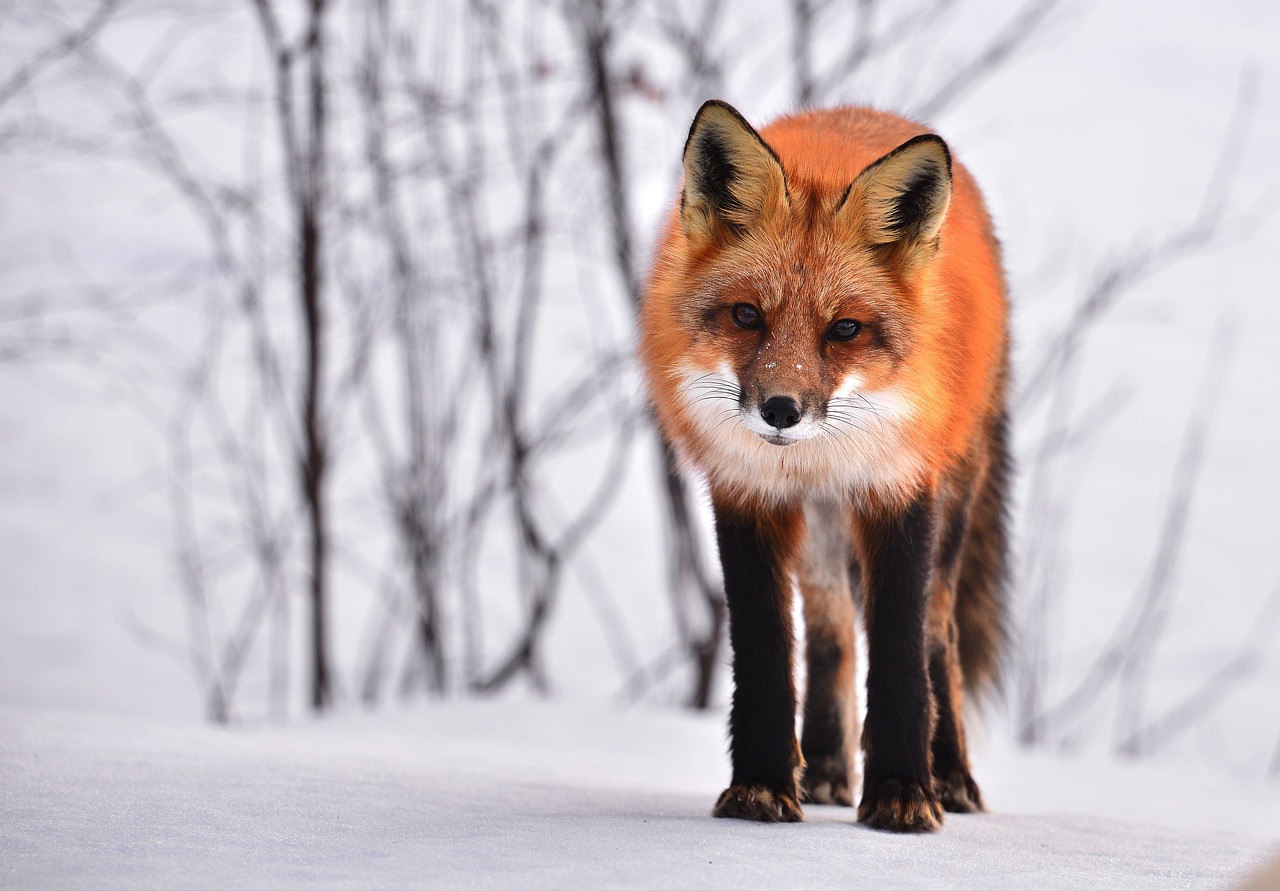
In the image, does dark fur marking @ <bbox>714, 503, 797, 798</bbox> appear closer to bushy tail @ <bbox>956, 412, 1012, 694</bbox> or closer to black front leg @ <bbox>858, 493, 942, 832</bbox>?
black front leg @ <bbox>858, 493, 942, 832</bbox>

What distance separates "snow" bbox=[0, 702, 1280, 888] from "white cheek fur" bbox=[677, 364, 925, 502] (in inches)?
25.3

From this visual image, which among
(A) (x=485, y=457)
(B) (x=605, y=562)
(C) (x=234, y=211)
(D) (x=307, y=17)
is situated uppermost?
(D) (x=307, y=17)

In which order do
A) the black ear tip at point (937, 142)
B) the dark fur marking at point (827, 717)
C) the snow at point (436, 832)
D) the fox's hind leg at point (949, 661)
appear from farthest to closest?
1. the dark fur marking at point (827, 717)
2. the fox's hind leg at point (949, 661)
3. the black ear tip at point (937, 142)
4. the snow at point (436, 832)

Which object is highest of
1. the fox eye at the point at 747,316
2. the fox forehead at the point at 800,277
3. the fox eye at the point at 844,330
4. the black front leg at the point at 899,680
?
the fox forehead at the point at 800,277

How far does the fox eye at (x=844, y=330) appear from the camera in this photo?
224 cm

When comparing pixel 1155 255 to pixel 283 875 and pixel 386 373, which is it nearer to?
pixel 386 373

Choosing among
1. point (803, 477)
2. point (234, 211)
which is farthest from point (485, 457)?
point (803, 477)

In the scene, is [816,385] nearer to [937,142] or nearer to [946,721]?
[937,142]

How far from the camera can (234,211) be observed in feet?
16.6

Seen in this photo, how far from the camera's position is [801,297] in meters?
2.24

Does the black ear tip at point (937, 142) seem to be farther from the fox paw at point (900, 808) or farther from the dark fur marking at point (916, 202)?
the fox paw at point (900, 808)

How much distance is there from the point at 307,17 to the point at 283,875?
425cm

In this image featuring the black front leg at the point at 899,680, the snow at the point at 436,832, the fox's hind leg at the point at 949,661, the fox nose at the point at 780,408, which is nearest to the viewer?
the snow at the point at 436,832

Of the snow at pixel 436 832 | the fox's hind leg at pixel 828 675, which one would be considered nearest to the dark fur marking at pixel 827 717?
the fox's hind leg at pixel 828 675
